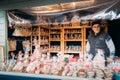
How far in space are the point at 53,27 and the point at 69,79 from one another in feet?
4.90

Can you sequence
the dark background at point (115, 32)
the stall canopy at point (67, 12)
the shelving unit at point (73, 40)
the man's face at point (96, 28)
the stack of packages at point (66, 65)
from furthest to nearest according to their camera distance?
the shelving unit at point (73, 40) → the man's face at point (96, 28) → the dark background at point (115, 32) → the stack of packages at point (66, 65) → the stall canopy at point (67, 12)

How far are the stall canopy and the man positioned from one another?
1.49 ft

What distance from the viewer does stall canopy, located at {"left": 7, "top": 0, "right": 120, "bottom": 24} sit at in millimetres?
3453

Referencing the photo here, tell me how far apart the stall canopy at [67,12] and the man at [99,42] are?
453mm

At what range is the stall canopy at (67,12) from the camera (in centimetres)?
345

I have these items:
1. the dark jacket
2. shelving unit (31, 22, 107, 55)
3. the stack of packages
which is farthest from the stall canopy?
the stack of packages

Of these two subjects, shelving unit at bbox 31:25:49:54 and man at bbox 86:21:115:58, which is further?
shelving unit at bbox 31:25:49:54

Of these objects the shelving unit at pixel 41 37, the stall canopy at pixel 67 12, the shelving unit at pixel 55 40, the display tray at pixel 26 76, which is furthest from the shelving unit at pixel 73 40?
the display tray at pixel 26 76

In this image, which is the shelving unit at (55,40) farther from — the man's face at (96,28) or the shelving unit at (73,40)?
the man's face at (96,28)

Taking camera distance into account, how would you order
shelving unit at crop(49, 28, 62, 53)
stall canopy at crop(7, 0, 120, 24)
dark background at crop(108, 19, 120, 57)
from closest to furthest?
1. stall canopy at crop(7, 0, 120, 24)
2. dark background at crop(108, 19, 120, 57)
3. shelving unit at crop(49, 28, 62, 53)

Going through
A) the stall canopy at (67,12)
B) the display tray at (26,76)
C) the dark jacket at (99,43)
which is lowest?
the display tray at (26,76)

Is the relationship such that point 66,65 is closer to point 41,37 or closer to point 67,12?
point 41,37

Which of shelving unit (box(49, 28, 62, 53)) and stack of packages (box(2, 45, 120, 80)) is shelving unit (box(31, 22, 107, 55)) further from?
stack of packages (box(2, 45, 120, 80))

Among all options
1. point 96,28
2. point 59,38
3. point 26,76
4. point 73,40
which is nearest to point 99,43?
point 96,28
